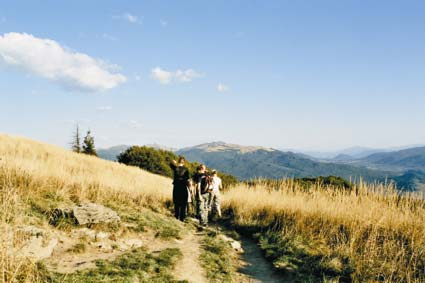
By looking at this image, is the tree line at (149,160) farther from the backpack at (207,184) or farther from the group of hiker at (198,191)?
the backpack at (207,184)

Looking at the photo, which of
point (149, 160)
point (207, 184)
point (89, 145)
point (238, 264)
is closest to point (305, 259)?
point (238, 264)

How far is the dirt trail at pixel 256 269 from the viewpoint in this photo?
7.84 m

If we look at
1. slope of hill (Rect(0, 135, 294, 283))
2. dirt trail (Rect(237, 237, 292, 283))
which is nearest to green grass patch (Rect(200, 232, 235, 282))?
slope of hill (Rect(0, 135, 294, 283))

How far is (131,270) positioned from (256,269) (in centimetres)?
337

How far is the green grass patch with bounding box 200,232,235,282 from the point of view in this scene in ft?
24.9

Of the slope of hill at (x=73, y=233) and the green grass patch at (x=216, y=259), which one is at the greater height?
the slope of hill at (x=73, y=233)

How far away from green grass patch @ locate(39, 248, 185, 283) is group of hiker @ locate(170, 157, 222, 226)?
15.4 ft

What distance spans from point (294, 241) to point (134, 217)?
5.13 metres

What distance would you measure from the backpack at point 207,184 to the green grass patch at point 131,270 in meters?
5.43

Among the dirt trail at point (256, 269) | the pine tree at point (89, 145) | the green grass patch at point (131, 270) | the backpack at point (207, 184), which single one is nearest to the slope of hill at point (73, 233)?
the green grass patch at point (131, 270)

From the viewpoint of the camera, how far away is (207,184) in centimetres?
1390

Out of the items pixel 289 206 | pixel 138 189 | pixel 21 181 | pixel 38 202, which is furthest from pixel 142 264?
pixel 138 189

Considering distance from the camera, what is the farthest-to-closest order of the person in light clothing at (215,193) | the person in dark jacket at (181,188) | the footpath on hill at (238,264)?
the person in light clothing at (215,193), the person in dark jacket at (181,188), the footpath on hill at (238,264)

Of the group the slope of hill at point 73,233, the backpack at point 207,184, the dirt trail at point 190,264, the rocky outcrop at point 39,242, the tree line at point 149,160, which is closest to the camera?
the slope of hill at point 73,233
